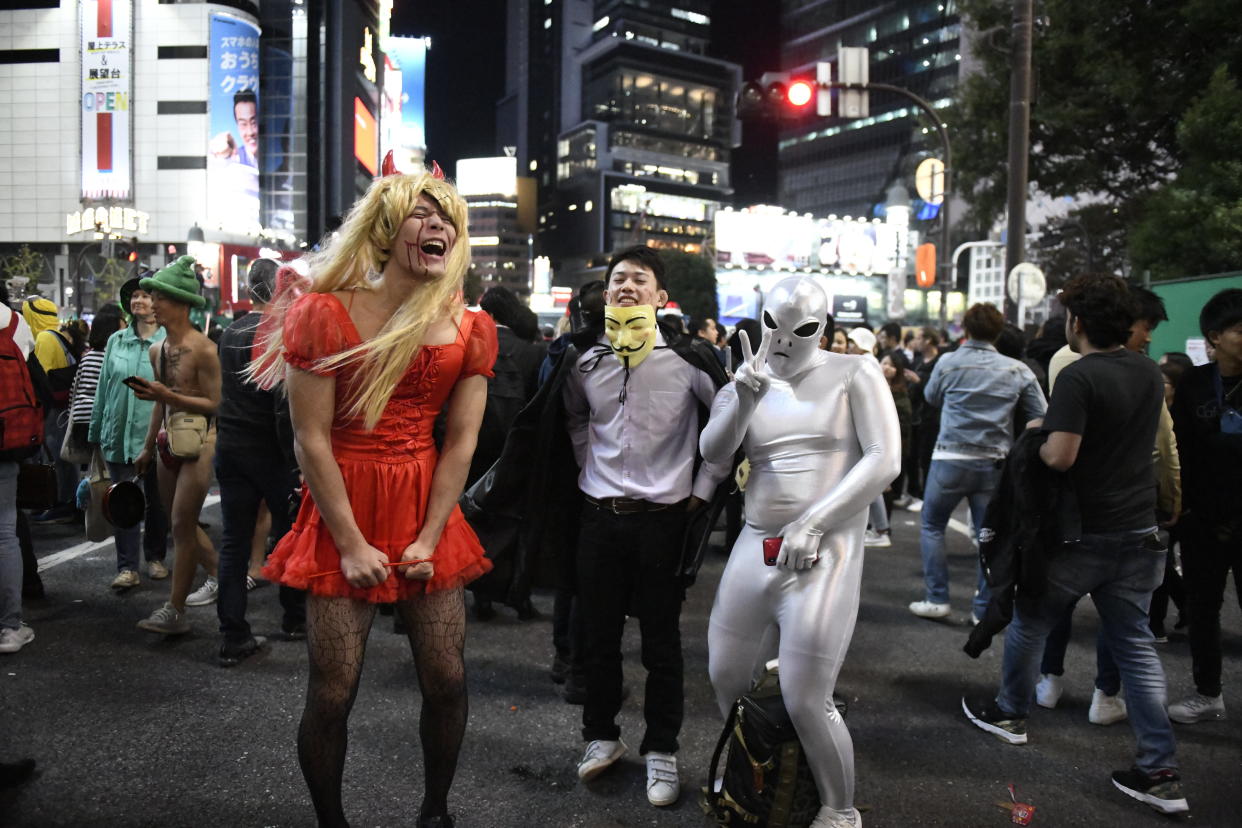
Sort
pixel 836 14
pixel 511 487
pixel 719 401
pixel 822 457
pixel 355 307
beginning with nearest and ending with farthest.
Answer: pixel 355 307 → pixel 822 457 → pixel 719 401 → pixel 511 487 → pixel 836 14

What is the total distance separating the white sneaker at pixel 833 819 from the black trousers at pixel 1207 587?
2452mm

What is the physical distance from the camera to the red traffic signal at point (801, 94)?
10875 millimetres

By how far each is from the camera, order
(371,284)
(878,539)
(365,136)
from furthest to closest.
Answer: (365,136)
(878,539)
(371,284)

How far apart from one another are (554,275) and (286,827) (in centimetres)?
13691

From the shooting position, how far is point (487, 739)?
3.76m

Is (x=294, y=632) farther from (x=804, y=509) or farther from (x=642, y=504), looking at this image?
(x=804, y=509)

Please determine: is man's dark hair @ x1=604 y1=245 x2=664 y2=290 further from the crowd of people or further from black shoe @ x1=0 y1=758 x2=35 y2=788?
black shoe @ x1=0 y1=758 x2=35 y2=788

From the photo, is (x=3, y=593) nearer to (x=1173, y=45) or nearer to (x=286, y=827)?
(x=286, y=827)

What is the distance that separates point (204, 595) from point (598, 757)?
3552 millimetres

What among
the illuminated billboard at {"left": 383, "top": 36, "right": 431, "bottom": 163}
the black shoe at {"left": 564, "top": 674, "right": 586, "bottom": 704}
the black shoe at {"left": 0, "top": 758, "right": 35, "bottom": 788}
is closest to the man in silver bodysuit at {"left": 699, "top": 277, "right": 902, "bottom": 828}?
the black shoe at {"left": 564, "top": 674, "right": 586, "bottom": 704}

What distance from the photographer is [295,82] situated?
62031 millimetres

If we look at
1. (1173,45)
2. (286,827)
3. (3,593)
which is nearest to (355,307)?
(286,827)

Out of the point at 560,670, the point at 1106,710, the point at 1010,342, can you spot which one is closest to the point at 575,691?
the point at 560,670

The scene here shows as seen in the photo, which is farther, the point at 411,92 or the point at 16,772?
the point at 411,92
